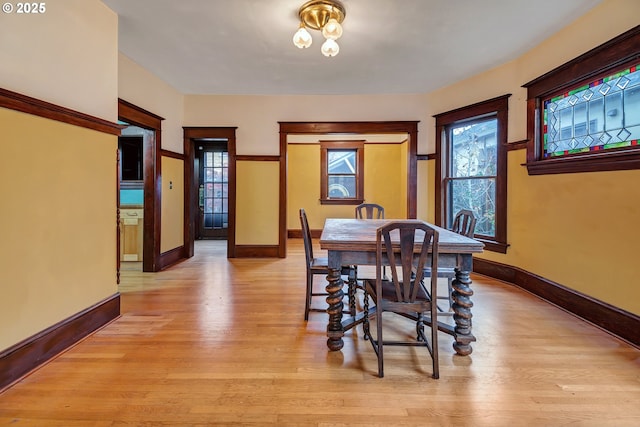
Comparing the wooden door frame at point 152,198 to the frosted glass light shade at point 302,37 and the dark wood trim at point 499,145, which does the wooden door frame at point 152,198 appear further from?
the dark wood trim at point 499,145

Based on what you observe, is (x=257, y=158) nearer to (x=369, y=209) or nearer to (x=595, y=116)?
(x=369, y=209)

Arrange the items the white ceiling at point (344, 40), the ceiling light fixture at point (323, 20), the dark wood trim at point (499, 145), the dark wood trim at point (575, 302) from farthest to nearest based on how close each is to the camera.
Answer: the dark wood trim at point (499, 145) < the white ceiling at point (344, 40) < the ceiling light fixture at point (323, 20) < the dark wood trim at point (575, 302)

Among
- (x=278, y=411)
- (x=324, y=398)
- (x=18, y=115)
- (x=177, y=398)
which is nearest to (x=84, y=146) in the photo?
(x=18, y=115)

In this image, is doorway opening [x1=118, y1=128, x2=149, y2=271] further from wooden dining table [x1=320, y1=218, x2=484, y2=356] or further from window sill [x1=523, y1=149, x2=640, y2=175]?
window sill [x1=523, y1=149, x2=640, y2=175]

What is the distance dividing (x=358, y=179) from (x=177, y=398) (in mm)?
5942

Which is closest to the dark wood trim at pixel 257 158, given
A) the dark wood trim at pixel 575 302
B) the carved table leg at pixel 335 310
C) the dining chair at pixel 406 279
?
the carved table leg at pixel 335 310

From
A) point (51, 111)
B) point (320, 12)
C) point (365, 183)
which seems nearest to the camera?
point (51, 111)

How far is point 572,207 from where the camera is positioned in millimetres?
2811

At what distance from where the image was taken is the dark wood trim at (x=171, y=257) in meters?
4.24

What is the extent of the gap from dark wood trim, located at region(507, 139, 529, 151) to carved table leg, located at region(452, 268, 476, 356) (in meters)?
2.37

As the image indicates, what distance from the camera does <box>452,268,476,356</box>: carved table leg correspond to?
1997mm

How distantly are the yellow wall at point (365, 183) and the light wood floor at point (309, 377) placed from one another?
14.5 feet

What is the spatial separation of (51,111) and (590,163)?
424 cm

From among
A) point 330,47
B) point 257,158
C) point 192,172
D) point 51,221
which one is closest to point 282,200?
point 257,158
